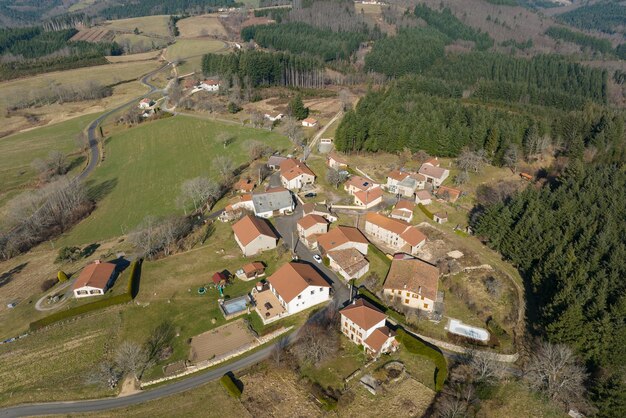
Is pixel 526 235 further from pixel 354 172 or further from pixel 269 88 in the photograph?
pixel 269 88

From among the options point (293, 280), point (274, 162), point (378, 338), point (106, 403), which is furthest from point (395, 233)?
point (106, 403)

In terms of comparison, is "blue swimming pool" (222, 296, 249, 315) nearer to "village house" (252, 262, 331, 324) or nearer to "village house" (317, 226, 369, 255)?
"village house" (252, 262, 331, 324)

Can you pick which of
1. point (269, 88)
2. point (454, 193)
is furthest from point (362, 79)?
point (454, 193)

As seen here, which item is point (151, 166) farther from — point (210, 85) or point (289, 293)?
point (289, 293)

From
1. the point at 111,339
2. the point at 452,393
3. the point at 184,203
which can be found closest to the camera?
the point at 452,393

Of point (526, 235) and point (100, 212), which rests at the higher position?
point (526, 235)

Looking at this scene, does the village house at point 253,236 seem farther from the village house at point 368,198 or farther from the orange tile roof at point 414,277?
the orange tile roof at point 414,277

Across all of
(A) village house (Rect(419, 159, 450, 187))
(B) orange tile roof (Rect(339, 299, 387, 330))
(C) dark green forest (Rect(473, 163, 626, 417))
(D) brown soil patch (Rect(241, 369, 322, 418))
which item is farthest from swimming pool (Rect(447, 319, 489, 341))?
(A) village house (Rect(419, 159, 450, 187))
